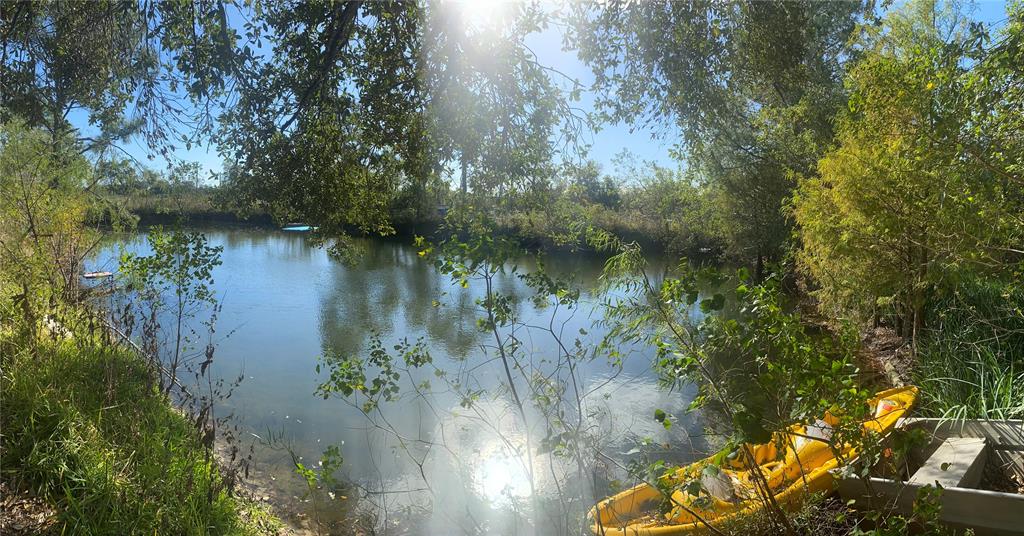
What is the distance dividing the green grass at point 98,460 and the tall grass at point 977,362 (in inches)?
197

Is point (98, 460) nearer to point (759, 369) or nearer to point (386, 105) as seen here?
point (386, 105)

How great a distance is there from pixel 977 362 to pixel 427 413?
19.0ft

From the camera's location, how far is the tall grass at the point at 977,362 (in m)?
4.39

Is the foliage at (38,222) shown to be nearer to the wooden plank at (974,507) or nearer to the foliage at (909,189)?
the wooden plank at (974,507)

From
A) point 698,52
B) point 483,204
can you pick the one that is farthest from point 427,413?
point 698,52

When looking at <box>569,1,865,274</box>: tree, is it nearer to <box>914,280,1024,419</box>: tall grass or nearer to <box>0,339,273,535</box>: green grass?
<box>914,280,1024,419</box>: tall grass

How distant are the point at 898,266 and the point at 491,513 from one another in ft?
18.3

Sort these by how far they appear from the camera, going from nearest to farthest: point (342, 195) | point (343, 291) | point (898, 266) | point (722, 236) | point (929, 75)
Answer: point (929, 75) < point (342, 195) < point (898, 266) < point (343, 291) < point (722, 236)

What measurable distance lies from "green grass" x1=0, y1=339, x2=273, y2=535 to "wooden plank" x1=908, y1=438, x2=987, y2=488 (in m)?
3.87

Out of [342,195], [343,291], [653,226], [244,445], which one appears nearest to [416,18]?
[342,195]

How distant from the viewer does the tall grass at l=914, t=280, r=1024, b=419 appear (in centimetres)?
439

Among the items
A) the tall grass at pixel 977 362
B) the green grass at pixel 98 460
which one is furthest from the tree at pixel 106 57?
the tall grass at pixel 977 362

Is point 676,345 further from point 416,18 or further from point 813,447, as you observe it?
point 416,18

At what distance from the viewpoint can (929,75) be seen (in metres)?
4.14
